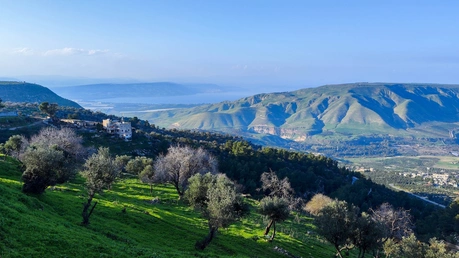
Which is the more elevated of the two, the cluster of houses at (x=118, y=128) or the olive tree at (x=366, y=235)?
the cluster of houses at (x=118, y=128)

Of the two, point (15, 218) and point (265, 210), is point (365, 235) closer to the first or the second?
point (265, 210)

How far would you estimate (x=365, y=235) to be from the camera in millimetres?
36438

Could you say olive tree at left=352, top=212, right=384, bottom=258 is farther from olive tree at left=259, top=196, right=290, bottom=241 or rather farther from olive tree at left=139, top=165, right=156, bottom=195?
olive tree at left=139, top=165, right=156, bottom=195

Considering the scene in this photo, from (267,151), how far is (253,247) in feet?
318

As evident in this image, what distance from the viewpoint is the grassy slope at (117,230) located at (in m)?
20.6

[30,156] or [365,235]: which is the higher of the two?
[30,156]

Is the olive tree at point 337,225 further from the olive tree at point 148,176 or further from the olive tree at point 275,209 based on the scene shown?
the olive tree at point 148,176

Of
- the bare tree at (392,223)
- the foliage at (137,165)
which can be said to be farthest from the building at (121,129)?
the bare tree at (392,223)

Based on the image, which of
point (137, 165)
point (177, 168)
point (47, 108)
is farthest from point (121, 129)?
point (177, 168)

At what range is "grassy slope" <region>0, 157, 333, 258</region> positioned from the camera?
67.6 ft

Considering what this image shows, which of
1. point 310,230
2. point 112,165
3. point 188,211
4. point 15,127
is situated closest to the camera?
point 112,165

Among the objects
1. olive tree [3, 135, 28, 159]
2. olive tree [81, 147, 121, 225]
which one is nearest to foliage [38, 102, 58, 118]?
olive tree [3, 135, 28, 159]

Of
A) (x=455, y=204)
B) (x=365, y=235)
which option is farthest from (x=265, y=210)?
(x=455, y=204)

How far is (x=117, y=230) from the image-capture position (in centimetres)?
3034
